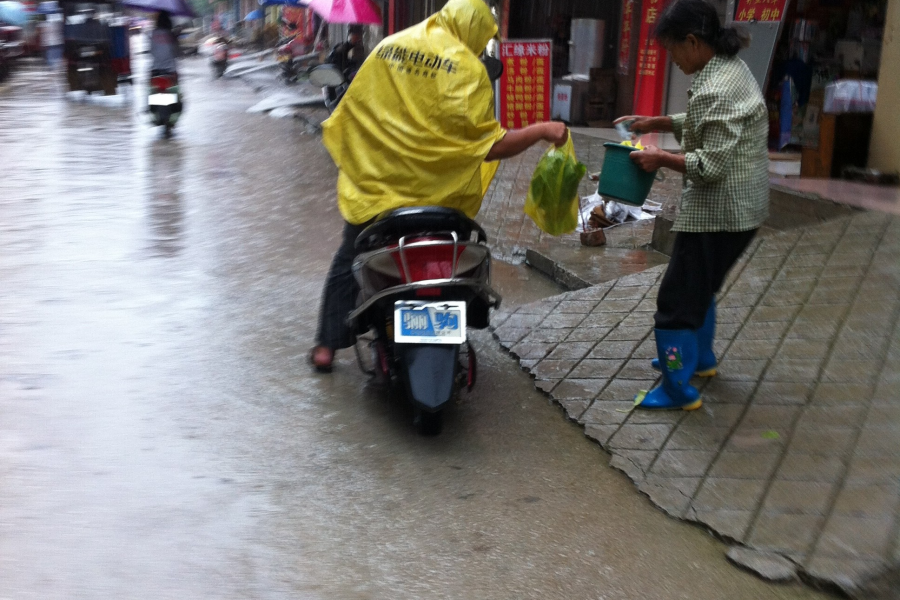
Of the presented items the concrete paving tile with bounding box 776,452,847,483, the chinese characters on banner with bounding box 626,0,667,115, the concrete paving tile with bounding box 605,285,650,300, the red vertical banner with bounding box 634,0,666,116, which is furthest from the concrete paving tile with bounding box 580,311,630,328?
the chinese characters on banner with bounding box 626,0,667,115

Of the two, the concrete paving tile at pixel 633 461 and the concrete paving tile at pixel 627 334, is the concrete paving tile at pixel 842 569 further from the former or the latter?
the concrete paving tile at pixel 627 334

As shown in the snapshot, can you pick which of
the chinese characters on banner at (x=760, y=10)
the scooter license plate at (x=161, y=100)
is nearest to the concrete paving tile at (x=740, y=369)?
the chinese characters on banner at (x=760, y=10)

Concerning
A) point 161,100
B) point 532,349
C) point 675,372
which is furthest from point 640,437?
point 161,100

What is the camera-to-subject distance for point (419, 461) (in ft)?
12.7

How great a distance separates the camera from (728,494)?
345cm

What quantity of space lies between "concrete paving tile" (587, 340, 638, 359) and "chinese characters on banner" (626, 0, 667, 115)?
27.2ft

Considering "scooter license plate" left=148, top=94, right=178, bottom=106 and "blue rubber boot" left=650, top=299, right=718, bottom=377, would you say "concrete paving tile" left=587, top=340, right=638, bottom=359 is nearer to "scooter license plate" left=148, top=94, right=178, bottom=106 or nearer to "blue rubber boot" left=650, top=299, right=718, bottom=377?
"blue rubber boot" left=650, top=299, right=718, bottom=377

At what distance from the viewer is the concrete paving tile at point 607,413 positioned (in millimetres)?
4152

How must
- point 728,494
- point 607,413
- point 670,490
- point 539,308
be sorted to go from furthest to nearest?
point 539,308 → point 607,413 → point 670,490 → point 728,494

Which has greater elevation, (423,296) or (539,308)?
(423,296)

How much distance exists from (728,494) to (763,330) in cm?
153

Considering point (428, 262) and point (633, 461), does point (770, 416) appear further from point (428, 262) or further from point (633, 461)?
point (428, 262)

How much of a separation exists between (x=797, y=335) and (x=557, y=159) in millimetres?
1524

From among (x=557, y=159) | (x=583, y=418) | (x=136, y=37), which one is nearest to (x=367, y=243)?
(x=557, y=159)
